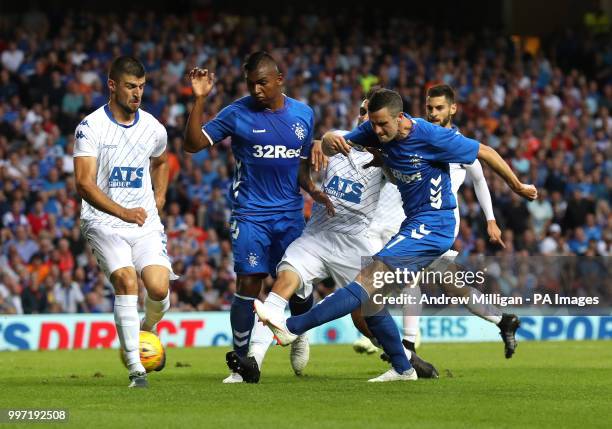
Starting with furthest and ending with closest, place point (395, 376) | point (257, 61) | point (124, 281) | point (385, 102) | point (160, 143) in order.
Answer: point (160, 143) < point (257, 61) < point (395, 376) < point (124, 281) < point (385, 102)

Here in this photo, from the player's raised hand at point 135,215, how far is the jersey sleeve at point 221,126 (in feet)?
4.37

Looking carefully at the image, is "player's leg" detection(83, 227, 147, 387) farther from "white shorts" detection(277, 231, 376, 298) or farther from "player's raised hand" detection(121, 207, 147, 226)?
"white shorts" detection(277, 231, 376, 298)

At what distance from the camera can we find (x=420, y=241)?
10.3m

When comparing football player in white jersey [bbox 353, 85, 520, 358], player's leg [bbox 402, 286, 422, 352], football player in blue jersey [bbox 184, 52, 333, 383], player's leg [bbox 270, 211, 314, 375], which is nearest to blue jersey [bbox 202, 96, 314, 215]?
football player in blue jersey [bbox 184, 52, 333, 383]

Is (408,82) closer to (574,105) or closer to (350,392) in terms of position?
(574,105)

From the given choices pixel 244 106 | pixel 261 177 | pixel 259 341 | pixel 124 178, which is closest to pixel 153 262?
pixel 124 178

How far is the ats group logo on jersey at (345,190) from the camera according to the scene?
37.6ft

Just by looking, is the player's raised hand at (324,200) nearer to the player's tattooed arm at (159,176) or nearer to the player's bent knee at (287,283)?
the player's bent knee at (287,283)

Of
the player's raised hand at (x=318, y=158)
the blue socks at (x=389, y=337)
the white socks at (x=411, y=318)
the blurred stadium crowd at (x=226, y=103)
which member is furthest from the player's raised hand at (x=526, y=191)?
the blurred stadium crowd at (x=226, y=103)

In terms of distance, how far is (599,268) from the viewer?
19391 mm

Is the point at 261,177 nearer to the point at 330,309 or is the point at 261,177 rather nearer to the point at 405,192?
the point at 405,192

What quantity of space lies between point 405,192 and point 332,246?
0.99 metres

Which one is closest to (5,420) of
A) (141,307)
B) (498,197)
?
(141,307)

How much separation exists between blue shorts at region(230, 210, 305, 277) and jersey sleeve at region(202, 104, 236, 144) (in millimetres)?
713
